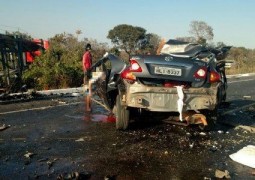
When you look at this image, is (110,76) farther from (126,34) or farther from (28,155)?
(126,34)

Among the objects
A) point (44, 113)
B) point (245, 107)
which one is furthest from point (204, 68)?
point (44, 113)

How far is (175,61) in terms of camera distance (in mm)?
6547

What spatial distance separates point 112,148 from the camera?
5.79 m

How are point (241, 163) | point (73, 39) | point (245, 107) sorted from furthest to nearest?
1. point (73, 39)
2. point (245, 107)
3. point (241, 163)

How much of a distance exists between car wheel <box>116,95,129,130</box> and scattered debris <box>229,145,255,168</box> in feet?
7.28

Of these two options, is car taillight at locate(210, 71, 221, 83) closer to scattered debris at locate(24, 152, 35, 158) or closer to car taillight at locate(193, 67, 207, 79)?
car taillight at locate(193, 67, 207, 79)

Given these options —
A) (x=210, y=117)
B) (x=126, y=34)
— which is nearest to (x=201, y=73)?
(x=210, y=117)

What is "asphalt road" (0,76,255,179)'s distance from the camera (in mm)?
4648

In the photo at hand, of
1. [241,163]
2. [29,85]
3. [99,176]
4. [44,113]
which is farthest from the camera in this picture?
[29,85]

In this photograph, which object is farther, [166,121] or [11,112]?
[11,112]

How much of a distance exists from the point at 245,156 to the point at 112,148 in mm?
2050

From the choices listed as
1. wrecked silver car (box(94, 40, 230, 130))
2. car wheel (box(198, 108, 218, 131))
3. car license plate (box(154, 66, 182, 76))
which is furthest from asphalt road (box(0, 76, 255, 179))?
car license plate (box(154, 66, 182, 76))

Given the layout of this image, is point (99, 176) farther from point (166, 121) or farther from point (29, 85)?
point (29, 85)

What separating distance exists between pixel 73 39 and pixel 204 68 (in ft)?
78.3
